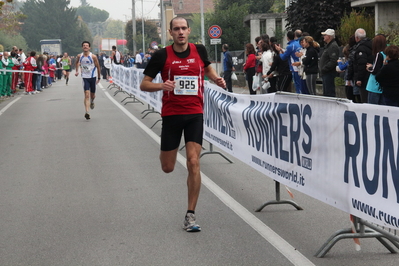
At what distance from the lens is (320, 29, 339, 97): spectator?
15422 millimetres

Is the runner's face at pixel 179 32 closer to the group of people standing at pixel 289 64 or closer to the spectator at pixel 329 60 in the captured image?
the spectator at pixel 329 60

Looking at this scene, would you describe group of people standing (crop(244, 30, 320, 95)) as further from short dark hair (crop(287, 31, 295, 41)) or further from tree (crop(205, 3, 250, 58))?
tree (crop(205, 3, 250, 58))

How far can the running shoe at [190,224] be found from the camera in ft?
21.5

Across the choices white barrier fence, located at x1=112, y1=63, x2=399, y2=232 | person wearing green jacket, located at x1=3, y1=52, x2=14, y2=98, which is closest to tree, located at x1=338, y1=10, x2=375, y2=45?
white barrier fence, located at x1=112, y1=63, x2=399, y2=232

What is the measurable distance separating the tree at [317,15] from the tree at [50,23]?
10800 cm

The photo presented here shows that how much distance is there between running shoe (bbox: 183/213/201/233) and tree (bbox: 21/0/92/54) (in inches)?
4929

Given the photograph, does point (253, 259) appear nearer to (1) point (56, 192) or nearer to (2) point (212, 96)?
(1) point (56, 192)

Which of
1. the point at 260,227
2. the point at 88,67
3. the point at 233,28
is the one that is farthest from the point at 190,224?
the point at 233,28

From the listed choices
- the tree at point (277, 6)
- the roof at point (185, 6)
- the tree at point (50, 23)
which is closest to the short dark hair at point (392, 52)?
the tree at point (277, 6)

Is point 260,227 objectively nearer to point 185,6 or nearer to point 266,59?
point 266,59

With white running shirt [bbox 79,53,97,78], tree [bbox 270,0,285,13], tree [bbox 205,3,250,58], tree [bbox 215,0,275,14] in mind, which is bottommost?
white running shirt [bbox 79,53,97,78]

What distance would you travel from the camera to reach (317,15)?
24.7 meters

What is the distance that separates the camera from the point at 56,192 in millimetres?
8656

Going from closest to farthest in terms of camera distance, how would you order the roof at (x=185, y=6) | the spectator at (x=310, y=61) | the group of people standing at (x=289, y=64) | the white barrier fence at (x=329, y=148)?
the white barrier fence at (x=329, y=148)
the spectator at (x=310, y=61)
the group of people standing at (x=289, y=64)
the roof at (x=185, y=6)
